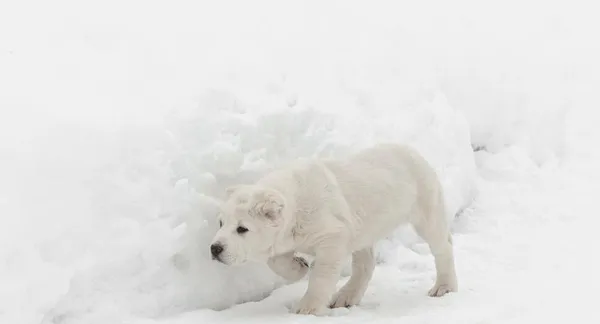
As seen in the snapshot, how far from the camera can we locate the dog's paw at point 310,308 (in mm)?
4958

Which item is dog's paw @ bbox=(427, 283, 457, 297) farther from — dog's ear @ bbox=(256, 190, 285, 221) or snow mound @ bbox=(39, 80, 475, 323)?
dog's ear @ bbox=(256, 190, 285, 221)

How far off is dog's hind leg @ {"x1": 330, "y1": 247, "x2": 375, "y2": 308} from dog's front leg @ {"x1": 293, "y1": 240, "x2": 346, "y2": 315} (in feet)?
1.47

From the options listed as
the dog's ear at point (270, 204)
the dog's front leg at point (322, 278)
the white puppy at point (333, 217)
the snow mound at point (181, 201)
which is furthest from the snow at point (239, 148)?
the dog's ear at point (270, 204)

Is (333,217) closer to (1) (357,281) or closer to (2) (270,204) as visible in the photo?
(2) (270,204)

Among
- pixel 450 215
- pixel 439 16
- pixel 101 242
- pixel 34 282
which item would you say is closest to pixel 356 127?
pixel 450 215

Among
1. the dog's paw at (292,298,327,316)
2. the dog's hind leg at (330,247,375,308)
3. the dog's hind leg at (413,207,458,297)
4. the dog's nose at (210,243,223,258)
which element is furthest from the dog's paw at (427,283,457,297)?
the dog's nose at (210,243,223,258)

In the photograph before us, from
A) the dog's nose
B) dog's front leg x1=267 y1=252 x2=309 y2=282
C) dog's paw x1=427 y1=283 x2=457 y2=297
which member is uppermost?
the dog's nose

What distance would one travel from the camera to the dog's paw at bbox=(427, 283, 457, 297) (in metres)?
5.68

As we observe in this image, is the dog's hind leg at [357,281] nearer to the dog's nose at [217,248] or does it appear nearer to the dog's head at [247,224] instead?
the dog's head at [247,224]

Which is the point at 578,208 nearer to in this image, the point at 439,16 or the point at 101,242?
the point at 439,16

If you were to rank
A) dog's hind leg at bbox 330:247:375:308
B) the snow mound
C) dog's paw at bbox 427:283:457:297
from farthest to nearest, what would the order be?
dog's paw at bbox 427:283:457:297
dog's hind leg at bbox 330:247:375:308
the snow mound

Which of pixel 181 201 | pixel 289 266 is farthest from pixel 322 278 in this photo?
pixel 181 201

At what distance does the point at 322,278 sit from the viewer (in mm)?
5070

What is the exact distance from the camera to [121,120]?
17.5 feet
